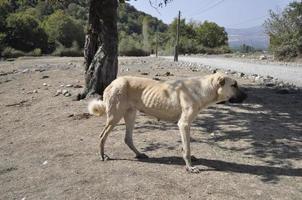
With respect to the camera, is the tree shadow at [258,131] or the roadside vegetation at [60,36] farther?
the roadside vegetation at [60,36]

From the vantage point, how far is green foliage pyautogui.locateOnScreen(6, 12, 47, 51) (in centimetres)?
5444

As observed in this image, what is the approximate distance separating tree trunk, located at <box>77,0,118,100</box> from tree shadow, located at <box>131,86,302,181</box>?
308cm

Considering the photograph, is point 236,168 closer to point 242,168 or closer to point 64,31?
point 242,168

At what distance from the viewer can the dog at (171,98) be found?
7.30 meters

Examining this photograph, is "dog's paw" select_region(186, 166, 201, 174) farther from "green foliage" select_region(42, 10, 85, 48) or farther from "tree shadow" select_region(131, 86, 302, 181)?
"green foliage" select_region(42, 10, 85, 48)

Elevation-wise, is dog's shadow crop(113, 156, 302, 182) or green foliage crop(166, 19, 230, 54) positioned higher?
green foliage crop(166, 19, 230, 54)

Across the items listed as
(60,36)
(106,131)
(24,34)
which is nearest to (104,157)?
(106,131)

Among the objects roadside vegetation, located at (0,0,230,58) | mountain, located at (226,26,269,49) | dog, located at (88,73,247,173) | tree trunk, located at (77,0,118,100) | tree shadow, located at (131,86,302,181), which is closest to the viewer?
dog, located at (88,73,247,173)

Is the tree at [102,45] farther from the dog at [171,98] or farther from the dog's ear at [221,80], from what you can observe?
the dog's ear at [221,80]

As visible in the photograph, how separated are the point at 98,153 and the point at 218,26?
7315 centimetres

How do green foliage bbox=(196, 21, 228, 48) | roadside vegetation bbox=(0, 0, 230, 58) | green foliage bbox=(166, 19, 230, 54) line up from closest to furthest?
roadside vegetation bbox=(0, 0, 230, 58) < green foliage bbox=(166, 19, 230, 54) < green foliage bbox=(196, 21, 228, 48)

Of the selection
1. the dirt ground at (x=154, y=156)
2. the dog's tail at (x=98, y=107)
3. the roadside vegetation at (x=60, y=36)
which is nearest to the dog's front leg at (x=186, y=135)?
the dirt ground at (x=154, y=156)

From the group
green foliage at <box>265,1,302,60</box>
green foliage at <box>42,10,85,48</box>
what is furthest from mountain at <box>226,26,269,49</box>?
green foliage at <box>42,10,85,48</box>

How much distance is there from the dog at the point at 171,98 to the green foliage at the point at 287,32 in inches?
1151
